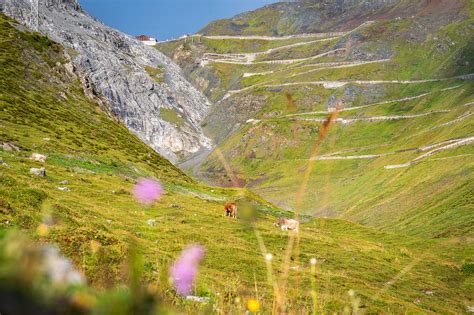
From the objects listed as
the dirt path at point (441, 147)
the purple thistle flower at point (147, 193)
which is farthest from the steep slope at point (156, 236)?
the dirt path at point (441, 147)

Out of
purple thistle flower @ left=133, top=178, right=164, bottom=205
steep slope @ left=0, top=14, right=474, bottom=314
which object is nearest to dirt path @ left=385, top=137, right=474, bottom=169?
steep slope @ left=0, top=14, right=474, bottom=314

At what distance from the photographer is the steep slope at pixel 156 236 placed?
10.3 m

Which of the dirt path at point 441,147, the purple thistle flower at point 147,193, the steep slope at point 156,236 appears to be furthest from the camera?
the dirt path at point 441,147

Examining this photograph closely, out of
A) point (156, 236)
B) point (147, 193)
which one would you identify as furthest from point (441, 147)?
point (147, 193)

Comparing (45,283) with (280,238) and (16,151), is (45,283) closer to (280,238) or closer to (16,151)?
(280,238)

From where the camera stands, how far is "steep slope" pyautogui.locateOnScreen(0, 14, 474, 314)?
1034 cm

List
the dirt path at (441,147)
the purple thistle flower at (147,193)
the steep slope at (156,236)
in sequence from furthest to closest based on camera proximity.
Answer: the dirt path at (441,147), the steep slope at (156,236), the purple thistle flower at (147,193)

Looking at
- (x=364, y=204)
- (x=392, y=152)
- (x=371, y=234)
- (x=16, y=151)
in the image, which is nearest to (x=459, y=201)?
(x=371, y=234)

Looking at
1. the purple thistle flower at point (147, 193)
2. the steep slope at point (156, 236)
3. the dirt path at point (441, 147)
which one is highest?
the dirt path at point (441, 147)

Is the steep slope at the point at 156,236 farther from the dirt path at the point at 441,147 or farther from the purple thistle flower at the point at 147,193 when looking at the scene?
the dirt path at the point at 441,147

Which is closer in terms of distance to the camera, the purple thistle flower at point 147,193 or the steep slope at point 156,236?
the purple thistle flower at point 147,193

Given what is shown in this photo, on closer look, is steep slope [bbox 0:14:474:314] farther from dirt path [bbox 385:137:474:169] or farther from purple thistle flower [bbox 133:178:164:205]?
dirt path [bbox 385:137:474:169]

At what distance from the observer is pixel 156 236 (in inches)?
1096

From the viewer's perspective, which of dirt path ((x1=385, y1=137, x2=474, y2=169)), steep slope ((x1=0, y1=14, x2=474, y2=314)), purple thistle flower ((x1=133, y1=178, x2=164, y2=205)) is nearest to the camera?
purple thistle flower ((x1=133, y1=178, x2=164, y2=205))
